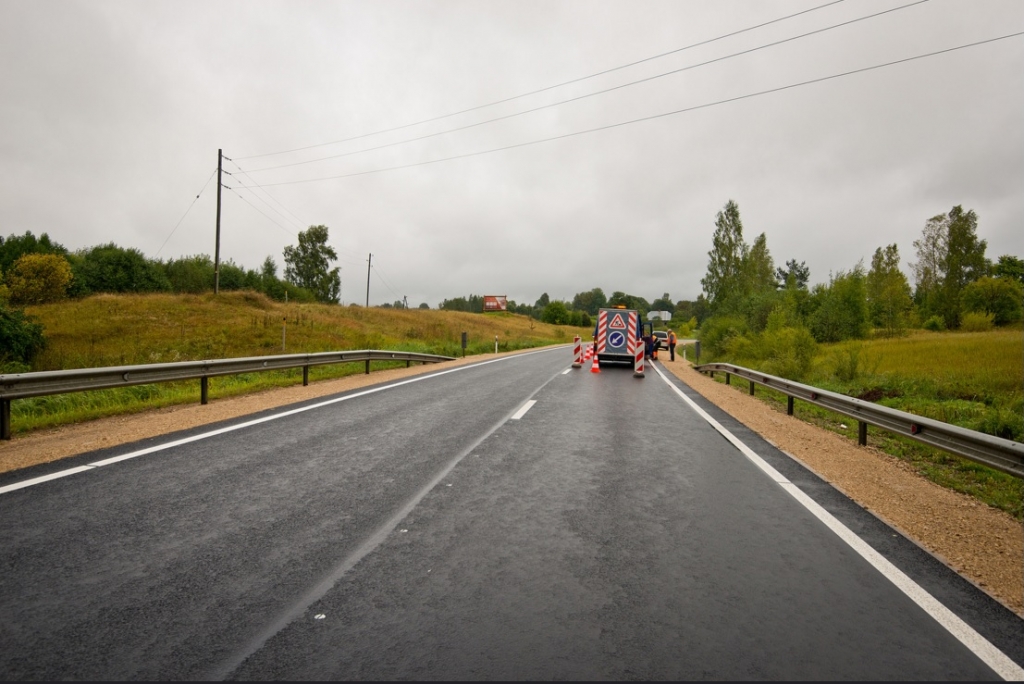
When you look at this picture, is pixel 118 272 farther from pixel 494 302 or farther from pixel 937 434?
pixel 937 434

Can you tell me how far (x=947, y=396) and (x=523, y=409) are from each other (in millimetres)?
12514

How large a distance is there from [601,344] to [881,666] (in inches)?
808

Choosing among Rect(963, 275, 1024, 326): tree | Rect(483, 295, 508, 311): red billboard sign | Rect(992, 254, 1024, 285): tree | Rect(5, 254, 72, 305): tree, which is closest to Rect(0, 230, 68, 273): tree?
Rect(5, 254, 72, 305): tree

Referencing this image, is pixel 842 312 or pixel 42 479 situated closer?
pixel 42 479

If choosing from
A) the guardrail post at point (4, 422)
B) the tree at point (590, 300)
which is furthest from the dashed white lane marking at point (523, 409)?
the tree at point (590, 300)

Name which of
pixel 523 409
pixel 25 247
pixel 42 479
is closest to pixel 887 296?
pixel 523 409

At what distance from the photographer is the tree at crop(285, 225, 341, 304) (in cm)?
7944

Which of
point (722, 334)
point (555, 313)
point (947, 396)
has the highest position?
point (555, 313)

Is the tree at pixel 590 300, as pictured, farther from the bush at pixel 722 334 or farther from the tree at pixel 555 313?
the bush at pixel 722 334

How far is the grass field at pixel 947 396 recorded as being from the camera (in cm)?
657

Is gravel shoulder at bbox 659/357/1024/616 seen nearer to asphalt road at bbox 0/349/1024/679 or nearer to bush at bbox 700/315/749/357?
asphalt road at bbox 0/349/1024/679

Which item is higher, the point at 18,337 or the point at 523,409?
the point at 18,337

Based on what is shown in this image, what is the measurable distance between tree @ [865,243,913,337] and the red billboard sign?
65.0 m

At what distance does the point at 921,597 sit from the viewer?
3195 mm
